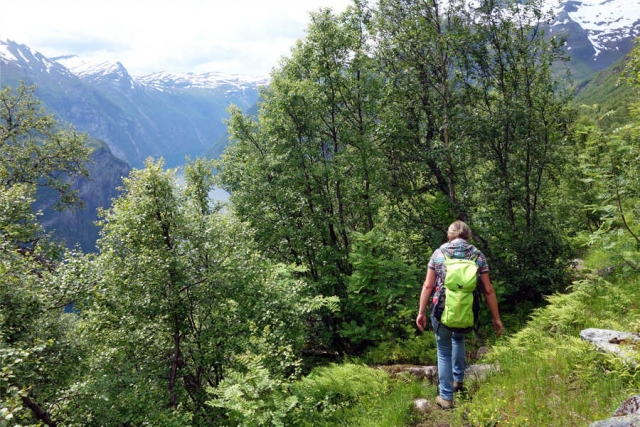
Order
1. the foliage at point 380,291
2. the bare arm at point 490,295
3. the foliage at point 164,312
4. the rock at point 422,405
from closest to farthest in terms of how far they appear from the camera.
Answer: the bare arm at point 490,295, the rock at point 422,405, the foliage at point 164,312, the foliage at point 380,291

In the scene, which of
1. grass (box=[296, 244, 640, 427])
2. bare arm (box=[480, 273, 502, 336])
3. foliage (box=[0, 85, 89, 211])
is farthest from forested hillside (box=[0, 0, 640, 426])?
bare arm (box=[480, 273, 502, 336])

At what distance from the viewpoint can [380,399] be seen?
6.82 meters

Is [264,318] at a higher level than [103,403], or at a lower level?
higher

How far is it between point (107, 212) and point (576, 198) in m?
27.4

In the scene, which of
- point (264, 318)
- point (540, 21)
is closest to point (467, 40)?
point (540, 21)

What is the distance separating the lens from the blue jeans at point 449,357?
19.2 ft

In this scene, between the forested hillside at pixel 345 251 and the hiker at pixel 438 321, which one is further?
the forested hillside at pixel 345 251

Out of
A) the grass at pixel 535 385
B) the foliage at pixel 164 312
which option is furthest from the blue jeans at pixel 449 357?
the foliage at pixel 164 312

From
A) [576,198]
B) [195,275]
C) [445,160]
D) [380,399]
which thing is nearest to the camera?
[380,399]

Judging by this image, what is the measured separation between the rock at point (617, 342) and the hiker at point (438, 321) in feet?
4.83

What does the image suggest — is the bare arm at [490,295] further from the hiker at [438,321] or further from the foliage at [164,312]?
the foliage at [164,312]

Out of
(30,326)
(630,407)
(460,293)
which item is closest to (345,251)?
(460,293)

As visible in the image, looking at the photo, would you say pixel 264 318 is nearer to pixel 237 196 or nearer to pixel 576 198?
pixel 237 196

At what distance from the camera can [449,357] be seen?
5.89 m
